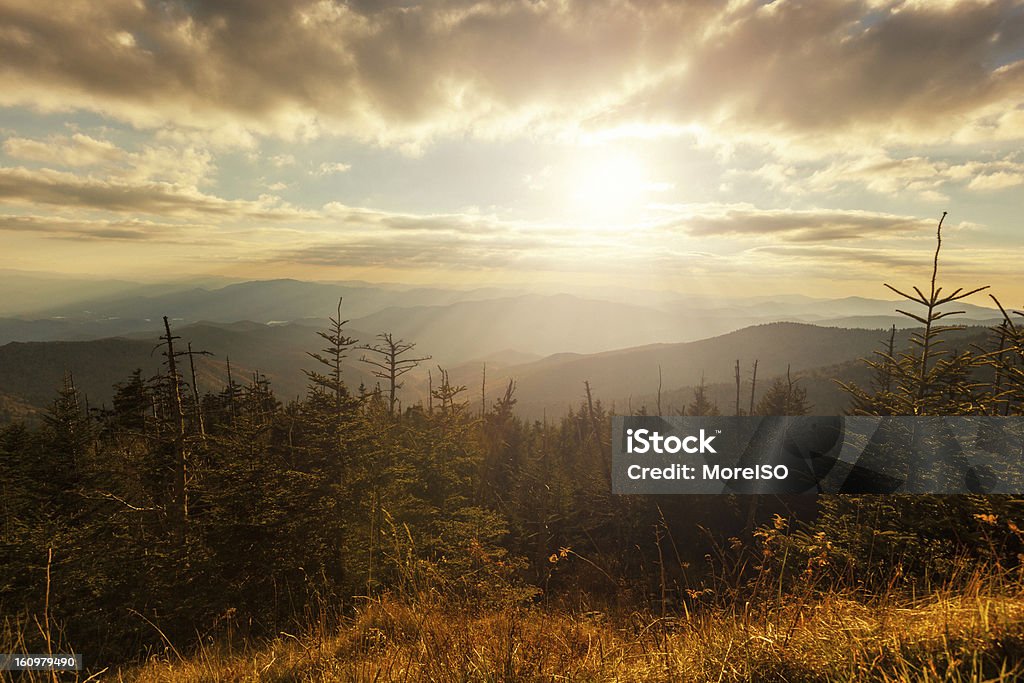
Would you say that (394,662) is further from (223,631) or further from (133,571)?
(133,571)

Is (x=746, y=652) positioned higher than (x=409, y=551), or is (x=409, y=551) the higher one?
(x=746, y=652)

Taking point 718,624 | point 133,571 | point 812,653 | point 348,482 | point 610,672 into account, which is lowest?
point 133,571

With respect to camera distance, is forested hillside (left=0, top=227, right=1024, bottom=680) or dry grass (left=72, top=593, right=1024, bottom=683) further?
forested hillside (left=0, top=227, right=1024, bottom=680)

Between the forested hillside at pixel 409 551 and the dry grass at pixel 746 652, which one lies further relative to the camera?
the forested hillside at pixel 409 551

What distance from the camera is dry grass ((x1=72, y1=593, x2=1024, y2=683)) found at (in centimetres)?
255

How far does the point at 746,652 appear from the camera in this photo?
2.83m

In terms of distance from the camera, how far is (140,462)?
26.8m

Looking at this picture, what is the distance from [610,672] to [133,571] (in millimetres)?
20794

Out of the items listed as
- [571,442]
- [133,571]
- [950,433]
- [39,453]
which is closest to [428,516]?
[133,571]

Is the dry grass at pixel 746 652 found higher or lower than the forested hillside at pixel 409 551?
higher

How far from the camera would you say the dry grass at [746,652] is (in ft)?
8.36

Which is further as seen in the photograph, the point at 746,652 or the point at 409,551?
the point at 409,551

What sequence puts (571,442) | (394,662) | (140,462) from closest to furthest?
(394,662), (140,462), (571,442)

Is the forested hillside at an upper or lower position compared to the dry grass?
lower
